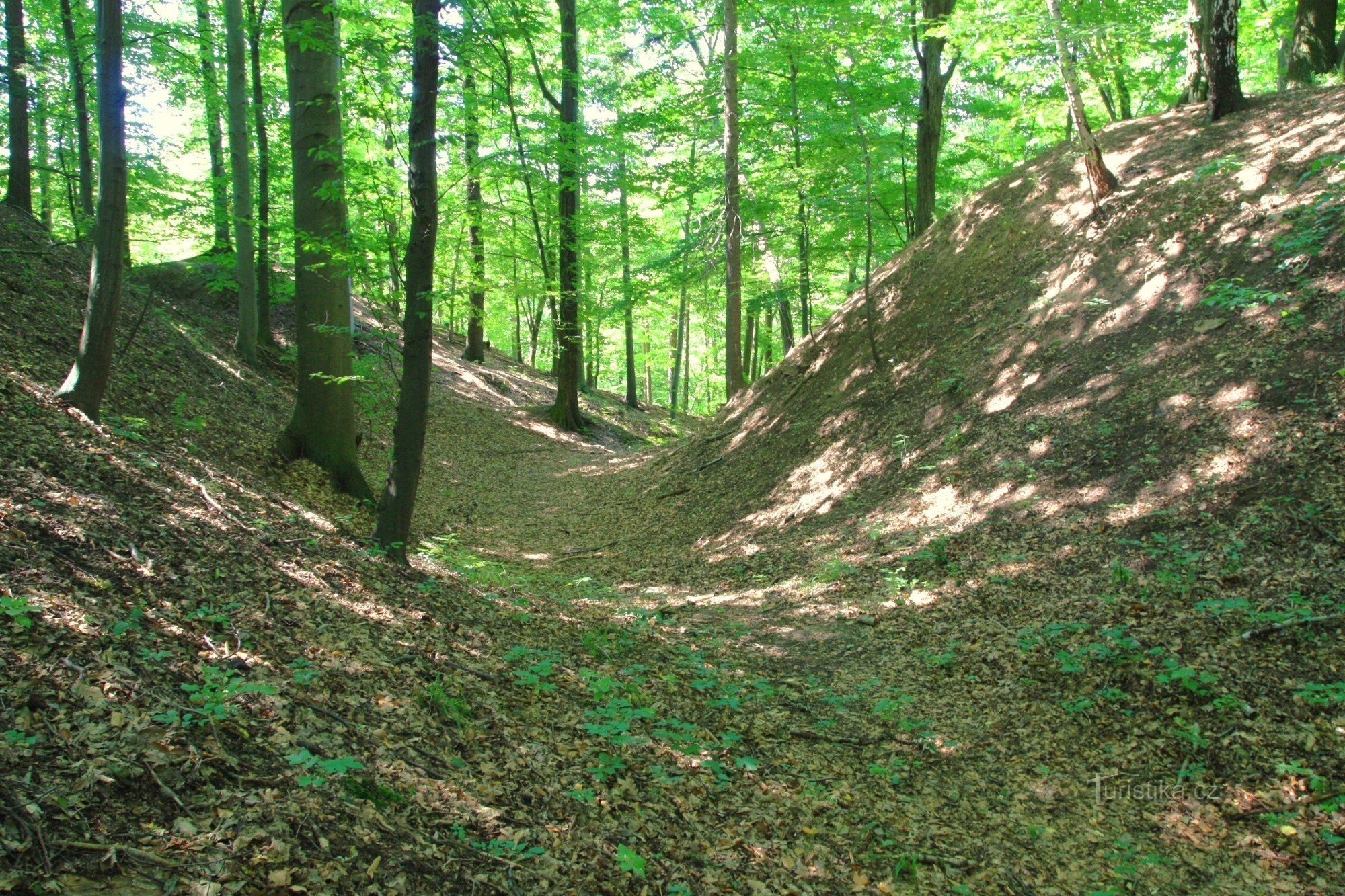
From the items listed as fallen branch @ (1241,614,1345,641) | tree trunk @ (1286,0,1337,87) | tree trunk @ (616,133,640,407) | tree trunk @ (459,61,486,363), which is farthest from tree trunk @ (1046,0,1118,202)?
tree trunk @ (616,133,640,407)

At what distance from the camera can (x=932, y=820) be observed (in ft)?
13.4

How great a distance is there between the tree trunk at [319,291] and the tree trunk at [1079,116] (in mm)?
8234

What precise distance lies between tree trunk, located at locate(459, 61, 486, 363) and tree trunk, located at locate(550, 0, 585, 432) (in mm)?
1591

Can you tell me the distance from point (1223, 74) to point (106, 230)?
44.8ft

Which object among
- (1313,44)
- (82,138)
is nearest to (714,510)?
(82,138)

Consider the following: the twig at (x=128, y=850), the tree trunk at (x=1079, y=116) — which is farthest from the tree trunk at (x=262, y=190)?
the twig at (x=128, y=850)

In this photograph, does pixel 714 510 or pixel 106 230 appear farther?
pixel 714 510

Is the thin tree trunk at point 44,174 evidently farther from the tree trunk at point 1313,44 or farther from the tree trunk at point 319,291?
the tree trunk at point 1313,44

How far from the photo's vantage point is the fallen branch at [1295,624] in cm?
483

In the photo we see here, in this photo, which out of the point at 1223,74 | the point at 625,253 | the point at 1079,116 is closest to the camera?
the point at 1079,116

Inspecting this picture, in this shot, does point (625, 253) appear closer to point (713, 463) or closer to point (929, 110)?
point (929, 110)

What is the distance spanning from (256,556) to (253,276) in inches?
330

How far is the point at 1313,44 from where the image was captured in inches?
448

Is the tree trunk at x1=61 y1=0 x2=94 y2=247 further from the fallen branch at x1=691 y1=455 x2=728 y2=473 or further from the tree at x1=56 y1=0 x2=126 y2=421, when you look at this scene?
the fallen branch at x1=691 y1=455 x2=728 y2=473
